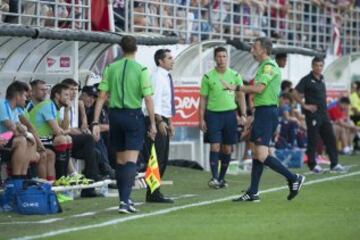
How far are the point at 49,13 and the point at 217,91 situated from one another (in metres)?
2.96

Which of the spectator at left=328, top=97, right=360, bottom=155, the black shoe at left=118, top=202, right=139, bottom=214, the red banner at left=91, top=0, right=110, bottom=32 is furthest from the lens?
the spectator at left=328, top=97, right=360, bottom=155

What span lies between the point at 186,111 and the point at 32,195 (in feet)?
28.1

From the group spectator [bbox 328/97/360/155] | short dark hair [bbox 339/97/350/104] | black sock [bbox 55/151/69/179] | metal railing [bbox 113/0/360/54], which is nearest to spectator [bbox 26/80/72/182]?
black sock [bbox 55/151/69/179]

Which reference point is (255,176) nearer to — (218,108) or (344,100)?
(218,108)

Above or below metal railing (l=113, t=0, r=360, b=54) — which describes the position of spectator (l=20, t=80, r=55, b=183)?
below

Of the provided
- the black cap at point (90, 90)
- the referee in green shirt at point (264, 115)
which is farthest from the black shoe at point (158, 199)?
the black cap at point (90, 90)

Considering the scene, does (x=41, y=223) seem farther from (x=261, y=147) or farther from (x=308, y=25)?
(x=308, y=25)

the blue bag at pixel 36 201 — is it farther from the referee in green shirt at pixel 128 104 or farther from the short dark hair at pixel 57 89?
the short dark hair at pixel 57 89

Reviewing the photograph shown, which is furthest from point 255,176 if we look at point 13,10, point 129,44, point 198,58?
point 198,58

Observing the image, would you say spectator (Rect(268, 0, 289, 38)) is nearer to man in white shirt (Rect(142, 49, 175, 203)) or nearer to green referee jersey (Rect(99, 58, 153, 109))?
man in white shirt (Rect(142, 49, 175, 203))

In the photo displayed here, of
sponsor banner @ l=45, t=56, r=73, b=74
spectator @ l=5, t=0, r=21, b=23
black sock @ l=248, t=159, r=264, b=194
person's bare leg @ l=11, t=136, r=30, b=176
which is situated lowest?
black sock @ l=248, t=159, r=264, b=194

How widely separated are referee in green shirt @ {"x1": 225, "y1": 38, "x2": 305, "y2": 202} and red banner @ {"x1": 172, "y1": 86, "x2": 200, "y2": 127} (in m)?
6.71

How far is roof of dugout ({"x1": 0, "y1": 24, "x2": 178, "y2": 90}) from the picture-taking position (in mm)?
17891

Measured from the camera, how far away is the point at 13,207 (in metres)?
15.6
